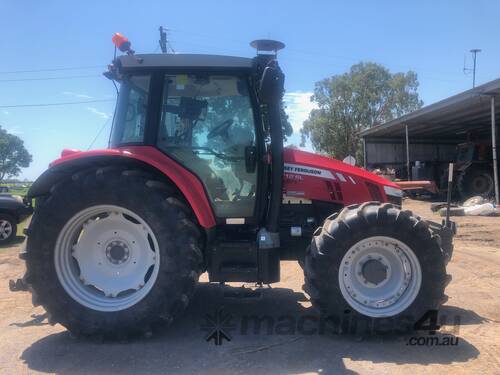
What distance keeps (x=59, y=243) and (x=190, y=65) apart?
202 centimetres

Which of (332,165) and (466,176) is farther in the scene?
(466,176)

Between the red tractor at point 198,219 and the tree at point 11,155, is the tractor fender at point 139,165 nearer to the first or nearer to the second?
the red tractor at point 198,219

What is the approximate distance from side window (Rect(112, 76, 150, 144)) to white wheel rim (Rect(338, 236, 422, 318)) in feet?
7.60

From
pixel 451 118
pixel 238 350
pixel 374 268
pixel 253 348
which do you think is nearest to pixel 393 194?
pixel 374 268

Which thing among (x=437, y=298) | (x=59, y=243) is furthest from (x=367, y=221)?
(x=59, y=243)

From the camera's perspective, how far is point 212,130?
14.2 ft

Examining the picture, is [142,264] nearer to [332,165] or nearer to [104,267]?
[104,267]

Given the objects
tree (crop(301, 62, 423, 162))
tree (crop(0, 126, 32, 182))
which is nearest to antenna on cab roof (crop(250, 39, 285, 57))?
tree (crop(301, 62, 423, 162))

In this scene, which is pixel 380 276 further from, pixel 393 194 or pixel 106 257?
pixel 106 257

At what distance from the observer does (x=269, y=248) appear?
417cm

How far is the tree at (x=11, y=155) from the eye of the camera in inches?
3131

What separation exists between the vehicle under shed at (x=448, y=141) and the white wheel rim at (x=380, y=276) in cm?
1263

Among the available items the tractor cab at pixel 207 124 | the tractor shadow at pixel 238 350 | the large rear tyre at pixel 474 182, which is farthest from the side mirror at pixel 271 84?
the large rear tyre at pixel 474 182

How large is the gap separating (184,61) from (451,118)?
19.9 meters
